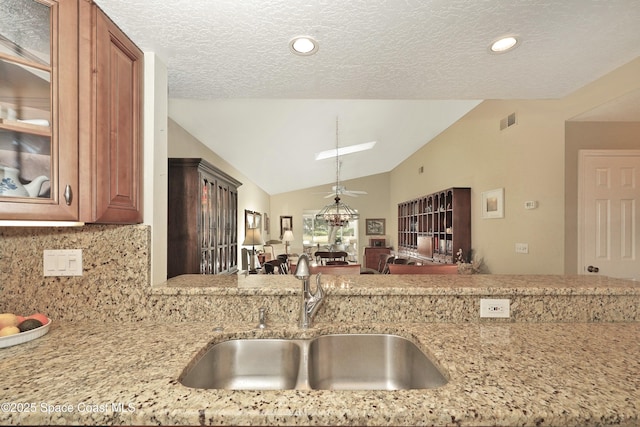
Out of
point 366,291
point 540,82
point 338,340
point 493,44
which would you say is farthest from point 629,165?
point 338,340

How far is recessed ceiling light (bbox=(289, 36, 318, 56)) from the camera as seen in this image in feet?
4.37

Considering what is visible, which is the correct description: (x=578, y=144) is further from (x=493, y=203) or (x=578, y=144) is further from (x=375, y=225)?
(x=375, y=225)

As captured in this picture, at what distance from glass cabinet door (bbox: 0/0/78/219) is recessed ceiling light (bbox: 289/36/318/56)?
0.80m


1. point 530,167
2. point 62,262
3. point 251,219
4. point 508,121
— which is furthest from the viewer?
point 251,219

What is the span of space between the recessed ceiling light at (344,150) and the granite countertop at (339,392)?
5418 mm

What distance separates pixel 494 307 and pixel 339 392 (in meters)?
0.90

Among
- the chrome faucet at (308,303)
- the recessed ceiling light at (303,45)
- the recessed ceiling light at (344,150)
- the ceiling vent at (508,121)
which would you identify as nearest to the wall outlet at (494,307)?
the chrome faucet at (308,303)

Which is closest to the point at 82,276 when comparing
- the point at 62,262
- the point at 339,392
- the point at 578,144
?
the point at 62,262

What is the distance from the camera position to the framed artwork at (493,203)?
3.99 meters

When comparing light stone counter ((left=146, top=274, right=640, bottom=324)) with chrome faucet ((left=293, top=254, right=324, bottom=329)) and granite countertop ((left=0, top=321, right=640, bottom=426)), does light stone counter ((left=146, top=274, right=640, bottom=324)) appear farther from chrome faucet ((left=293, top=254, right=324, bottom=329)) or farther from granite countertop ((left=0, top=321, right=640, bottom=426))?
granite countertop ((left=0, top=321, right=640, bottom=426))

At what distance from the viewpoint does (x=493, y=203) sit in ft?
13.8

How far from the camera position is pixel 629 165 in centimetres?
296

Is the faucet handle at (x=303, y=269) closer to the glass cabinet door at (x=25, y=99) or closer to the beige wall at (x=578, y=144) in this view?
the glass cabinet door at (x=25, y=99)

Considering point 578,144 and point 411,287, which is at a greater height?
point 578,144
